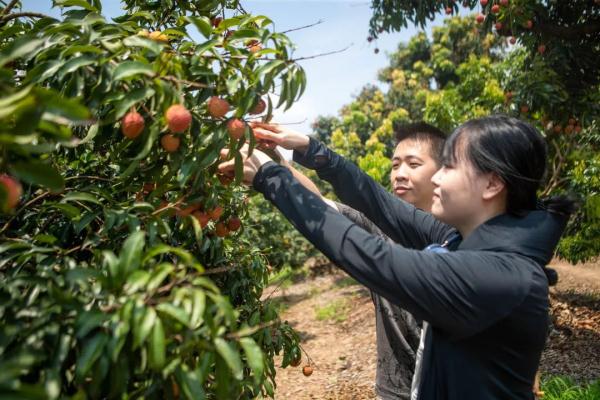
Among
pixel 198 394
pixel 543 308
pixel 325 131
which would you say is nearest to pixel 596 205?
pixel 543 308

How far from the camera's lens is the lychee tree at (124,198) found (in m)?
0.71

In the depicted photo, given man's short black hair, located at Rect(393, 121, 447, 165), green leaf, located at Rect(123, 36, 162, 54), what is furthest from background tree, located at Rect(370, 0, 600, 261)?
green leaf, located at Rect(123, 36, 162, 54)

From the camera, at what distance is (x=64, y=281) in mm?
833

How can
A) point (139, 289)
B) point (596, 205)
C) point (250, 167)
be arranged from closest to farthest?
point (139, 289) → point (250, 167) → point (596, 205)

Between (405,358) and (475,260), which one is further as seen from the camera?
(405,358)

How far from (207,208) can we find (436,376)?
2.50 feet

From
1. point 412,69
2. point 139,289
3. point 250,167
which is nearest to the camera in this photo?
point 139,289

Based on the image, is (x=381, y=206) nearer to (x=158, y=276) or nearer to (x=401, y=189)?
(x=401, y=189)

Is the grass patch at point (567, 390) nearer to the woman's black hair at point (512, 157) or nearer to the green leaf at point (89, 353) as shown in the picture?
the woman's black hair at point (512, 157)

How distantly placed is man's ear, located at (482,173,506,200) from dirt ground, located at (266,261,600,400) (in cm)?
336

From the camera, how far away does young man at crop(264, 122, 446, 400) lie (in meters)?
1.88

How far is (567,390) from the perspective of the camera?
352 centimetres

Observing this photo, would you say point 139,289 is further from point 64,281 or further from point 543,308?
point 543,308

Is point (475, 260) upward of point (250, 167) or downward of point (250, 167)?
downward
